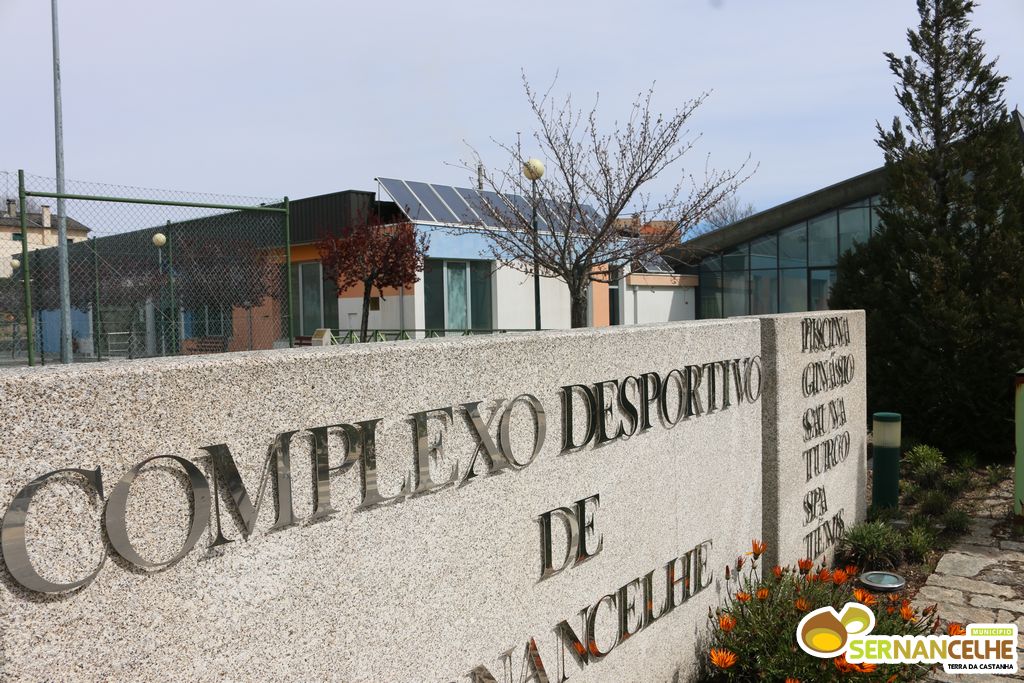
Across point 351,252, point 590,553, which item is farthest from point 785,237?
point 590,553

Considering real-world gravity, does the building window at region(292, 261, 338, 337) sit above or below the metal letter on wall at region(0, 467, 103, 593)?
above

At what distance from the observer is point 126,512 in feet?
5.97

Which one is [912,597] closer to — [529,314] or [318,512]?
[318,512]

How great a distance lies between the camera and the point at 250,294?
8648 millimetres

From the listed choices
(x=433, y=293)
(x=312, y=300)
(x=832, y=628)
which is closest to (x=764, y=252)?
(x=433, y=293)

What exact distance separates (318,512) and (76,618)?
2.11 ft

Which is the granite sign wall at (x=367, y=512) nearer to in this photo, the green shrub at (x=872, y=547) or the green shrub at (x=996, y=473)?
the green shrub at (x=872, y=547)

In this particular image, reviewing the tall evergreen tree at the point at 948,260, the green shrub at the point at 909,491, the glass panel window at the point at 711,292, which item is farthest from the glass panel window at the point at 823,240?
the green shrub at the point at 909,491

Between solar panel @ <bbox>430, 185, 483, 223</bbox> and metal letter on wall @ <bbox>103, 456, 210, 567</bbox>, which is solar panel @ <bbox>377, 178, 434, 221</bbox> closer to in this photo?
solar panel @ <bbox>430, 185, 483, 223</bbox>

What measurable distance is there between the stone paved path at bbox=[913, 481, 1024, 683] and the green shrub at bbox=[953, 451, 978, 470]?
181 cm

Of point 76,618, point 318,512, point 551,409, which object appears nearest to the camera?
point 76,618

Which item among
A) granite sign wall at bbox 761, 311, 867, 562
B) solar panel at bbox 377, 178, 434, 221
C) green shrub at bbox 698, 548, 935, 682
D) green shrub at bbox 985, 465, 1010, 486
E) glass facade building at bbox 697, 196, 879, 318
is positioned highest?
solar panel at bbox 377, 178, 434, 221

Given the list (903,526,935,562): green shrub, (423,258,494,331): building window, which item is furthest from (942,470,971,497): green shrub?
(423,258,494,331): building window

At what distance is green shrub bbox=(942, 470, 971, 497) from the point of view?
8.17 metres
